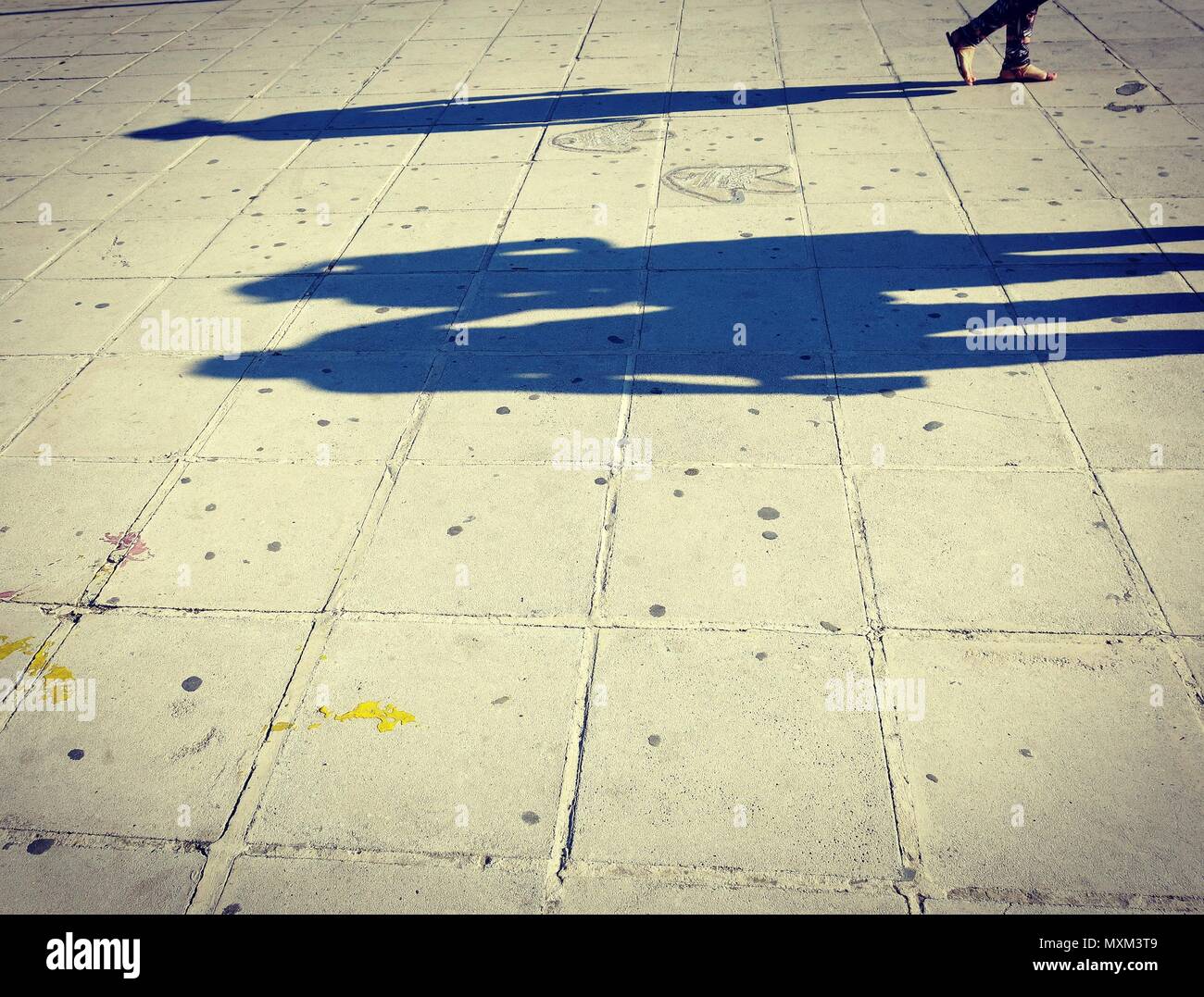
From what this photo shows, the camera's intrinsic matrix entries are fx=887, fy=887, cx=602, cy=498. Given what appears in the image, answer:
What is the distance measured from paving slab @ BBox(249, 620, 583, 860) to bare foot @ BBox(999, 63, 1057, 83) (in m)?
7.52

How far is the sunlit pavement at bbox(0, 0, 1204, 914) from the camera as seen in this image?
2.72 metres

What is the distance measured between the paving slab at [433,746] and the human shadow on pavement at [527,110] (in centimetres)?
582

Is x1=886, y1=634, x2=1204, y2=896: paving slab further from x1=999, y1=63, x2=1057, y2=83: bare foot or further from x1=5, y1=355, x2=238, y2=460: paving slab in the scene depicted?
x1=999, y1=63, x2=1057, y2=83: bare foot

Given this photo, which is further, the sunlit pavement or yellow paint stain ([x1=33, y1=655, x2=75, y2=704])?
yellow paint stain ([x1=33, y1=655, x2=75, y2=704])

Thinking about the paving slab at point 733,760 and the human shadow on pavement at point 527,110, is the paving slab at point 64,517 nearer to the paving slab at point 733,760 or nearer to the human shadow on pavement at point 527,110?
the paving slab at point 733,760

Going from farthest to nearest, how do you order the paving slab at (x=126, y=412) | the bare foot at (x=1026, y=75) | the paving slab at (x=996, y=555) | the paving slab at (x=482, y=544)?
the bare foot at (x=1026, y=75)
the paving slab at (x=126, y=412)
the paving slab at (x=482, y=544)
the paving slab at (x=996, y=555)

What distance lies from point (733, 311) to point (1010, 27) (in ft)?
16.1

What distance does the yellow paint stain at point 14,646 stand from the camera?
3.40 m

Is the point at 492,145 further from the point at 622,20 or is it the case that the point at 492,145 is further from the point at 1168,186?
the point at 1168,186

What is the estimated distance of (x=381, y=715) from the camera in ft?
10.2

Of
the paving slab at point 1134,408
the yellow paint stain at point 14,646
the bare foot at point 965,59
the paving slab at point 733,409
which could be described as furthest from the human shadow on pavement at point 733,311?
the bare foot at point 965,59

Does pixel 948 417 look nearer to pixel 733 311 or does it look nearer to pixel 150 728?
pixel 733 311

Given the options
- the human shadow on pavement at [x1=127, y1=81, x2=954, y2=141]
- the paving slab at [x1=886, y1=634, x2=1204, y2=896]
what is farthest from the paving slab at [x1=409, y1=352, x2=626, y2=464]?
the human shadow on pavement at [x1=127, y1=81, x2=954, y2=141]
